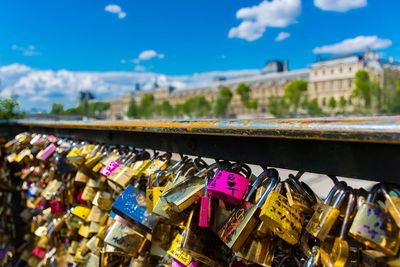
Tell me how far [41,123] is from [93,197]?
1131 millimetres

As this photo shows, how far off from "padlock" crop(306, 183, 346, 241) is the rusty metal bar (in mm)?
43

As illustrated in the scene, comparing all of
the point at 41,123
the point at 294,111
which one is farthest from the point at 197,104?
the point at 41,123

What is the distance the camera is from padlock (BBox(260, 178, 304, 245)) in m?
0.84

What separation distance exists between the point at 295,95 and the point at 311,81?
17.8 m

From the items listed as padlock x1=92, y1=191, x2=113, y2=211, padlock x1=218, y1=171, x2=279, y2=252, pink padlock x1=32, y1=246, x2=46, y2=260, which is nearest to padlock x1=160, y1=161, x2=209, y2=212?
padlock x1=218, y1=171, x2=279, y2=252

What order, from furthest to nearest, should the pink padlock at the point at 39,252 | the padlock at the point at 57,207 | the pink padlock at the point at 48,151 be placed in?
the pink padlock at the point at 39,252, the pink padlock at the point at 48,151, the padlock at the point at 57,207

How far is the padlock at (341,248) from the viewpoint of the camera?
2.45ft

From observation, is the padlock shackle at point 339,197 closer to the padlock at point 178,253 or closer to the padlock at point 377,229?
the padlock at point 377,229

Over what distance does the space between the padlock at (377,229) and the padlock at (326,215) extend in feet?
0.23

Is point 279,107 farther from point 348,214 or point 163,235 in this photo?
point 348,214

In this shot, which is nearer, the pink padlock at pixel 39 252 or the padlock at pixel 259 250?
the padlock at pixel 259 250

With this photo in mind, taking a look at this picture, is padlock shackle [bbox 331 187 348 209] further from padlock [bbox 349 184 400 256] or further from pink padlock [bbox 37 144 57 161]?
pink padlock [bbox 37 144 57 161]

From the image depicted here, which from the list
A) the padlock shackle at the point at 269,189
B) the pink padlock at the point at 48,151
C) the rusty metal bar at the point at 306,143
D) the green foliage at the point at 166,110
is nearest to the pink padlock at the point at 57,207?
the pink padlock at the point at 48,151

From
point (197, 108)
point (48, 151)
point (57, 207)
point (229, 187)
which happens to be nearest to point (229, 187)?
point (229, 187)
